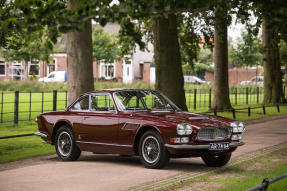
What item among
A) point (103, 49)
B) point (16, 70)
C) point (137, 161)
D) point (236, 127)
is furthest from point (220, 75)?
point (16, 70)

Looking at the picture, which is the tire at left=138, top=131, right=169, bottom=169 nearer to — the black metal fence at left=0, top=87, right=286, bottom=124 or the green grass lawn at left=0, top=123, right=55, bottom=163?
the green grass lawn at left=0, top=123, right=55, bottom=163

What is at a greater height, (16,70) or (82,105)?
(16,70)

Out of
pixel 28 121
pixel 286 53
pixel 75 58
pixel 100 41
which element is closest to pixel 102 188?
pixel 75 58

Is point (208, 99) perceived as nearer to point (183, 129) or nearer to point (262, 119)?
point (262, 119)

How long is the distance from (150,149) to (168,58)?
9.47 metres

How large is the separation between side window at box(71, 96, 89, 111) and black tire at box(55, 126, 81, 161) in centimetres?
47

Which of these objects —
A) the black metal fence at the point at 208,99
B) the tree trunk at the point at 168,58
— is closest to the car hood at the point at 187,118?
the tree trunk at the point at 168,58

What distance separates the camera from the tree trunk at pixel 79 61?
16.3m

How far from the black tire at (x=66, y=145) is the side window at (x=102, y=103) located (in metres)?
0.80

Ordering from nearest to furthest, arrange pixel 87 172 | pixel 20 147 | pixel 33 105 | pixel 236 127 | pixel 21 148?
pixel 87 172, pixel 236 127, pixel 21 148, pixel 20 147, pixel 33 105

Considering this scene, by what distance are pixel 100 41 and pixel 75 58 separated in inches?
1797

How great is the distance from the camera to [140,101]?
11586 millimetres

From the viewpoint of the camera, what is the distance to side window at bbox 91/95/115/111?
11.5m

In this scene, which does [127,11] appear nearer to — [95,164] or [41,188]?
[41,188]
